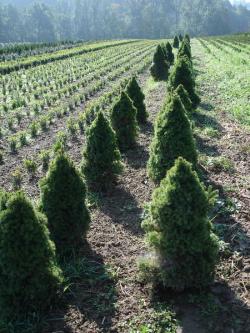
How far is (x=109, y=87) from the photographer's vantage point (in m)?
21.4

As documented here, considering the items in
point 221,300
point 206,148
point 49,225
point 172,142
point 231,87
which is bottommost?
point 231,87

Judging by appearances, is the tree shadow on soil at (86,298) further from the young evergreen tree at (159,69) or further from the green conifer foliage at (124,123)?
the young evergreen tree at (159,69)

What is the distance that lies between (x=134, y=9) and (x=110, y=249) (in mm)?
183951

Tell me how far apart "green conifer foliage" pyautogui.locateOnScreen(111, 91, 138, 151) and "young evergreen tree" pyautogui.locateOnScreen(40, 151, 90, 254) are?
187 inches

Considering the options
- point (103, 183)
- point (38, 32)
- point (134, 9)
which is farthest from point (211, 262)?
point (134, 9)

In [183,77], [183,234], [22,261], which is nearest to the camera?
[22,261]

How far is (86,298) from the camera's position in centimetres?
525

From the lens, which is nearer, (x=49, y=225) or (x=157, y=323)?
(x=157, y=323)

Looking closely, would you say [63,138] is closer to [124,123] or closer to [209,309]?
[124,123]

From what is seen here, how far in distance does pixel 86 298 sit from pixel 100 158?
3415 mm

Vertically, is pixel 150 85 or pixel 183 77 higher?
pixel 183 77

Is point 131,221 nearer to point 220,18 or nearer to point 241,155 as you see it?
point 241,155

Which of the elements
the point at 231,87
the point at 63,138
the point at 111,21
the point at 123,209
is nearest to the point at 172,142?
the point at 123,209

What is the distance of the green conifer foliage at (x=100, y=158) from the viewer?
8.21 m
